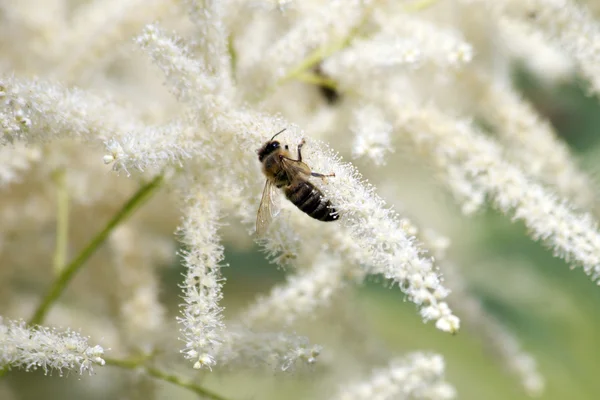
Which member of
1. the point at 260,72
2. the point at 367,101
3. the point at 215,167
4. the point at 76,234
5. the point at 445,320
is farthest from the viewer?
the point at 76,234

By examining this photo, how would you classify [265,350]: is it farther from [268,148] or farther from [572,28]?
[572,28]

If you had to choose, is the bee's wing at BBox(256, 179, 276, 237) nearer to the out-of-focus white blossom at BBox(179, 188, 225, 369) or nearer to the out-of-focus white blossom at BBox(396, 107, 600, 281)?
the out-of-focus white blossom at BBox(179, 188, 225, 369)

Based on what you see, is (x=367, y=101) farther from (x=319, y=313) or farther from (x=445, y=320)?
(x=445, y=320)

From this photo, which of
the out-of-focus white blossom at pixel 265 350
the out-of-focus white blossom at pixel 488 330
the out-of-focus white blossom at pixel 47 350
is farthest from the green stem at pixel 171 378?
the out-of-focus white blossom at pixel 488 330

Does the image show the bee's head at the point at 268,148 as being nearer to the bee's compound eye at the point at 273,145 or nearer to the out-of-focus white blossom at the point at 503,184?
the bee's compound eye at the point at 273,145

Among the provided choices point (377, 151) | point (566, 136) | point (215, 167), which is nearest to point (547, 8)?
point (377, 151)

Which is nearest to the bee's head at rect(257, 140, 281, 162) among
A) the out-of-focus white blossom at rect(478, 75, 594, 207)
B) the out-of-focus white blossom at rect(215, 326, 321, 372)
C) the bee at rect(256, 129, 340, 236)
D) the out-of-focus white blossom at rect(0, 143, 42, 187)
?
the bee at rect(256, 129, 340, 236)

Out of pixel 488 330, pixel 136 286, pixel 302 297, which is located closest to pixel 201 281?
pixel 302 297
